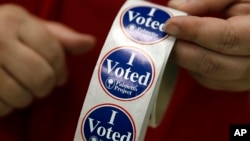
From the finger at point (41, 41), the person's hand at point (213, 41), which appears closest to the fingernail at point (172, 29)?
the person's hand at point (213, 41)

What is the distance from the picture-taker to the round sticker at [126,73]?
37 cm

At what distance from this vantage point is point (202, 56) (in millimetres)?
399

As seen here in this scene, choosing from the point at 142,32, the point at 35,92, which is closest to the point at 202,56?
the point at 142,32

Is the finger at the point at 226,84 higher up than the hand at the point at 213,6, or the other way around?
the hand at the point at 213,6

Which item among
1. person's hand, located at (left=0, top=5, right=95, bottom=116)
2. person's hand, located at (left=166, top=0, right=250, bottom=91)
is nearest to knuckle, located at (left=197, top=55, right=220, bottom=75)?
person's hand, located at (left=166, top=0, right=250, bottom=91)

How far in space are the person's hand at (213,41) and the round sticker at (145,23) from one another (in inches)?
0.6

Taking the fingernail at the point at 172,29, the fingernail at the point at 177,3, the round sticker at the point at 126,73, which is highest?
the fingernail at the point at 177,3

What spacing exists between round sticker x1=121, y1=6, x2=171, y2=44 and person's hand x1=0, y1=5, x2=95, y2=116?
4 cm

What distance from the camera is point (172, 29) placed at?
0.38 meters

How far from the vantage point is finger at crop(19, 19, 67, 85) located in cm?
36

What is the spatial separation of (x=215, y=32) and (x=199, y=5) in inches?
2.0

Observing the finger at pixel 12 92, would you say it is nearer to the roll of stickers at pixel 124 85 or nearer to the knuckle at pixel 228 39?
the roll of stickers at pixel 124 85

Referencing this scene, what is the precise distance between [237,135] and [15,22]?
0.32 m

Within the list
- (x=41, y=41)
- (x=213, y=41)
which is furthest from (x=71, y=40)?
(x=213, y=41)
